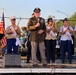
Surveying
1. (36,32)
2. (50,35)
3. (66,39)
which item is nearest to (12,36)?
(36,32)

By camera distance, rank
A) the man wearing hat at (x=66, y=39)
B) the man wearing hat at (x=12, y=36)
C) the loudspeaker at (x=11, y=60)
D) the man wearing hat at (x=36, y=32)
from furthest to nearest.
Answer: the man wearing hat at (x=66, y=39) → the man wearing hat at (x=12, y=36) → the man wearing hat at (x=36, y=32) → the loudspeaker at (x=11, y=60)

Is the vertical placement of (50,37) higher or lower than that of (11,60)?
higher

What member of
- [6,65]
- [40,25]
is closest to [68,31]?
[40,25]

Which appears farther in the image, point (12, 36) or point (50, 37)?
point (50, 37)

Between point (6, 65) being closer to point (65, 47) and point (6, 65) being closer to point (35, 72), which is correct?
point (35, 72)

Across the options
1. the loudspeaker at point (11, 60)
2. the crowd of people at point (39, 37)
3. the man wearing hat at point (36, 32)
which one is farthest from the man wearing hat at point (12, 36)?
the loudspeaker at point (11, 60)

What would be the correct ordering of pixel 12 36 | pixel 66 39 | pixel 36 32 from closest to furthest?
pixel 36 32, pixel 12 36, pixel 66 39

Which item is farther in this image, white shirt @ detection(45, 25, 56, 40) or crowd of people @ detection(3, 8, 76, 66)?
white shirt @ detection(45, 25, 56, 40)

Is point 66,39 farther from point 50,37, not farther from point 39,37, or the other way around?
point 39,37

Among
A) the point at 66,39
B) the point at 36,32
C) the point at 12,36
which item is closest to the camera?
the point at 36,32

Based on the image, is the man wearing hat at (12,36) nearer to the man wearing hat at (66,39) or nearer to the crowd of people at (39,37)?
the crowd of people at (39,37)

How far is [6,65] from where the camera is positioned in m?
8.05

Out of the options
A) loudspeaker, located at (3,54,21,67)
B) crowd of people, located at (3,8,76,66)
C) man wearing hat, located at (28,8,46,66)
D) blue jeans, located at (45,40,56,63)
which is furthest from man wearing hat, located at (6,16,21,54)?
loudspeaker, located at (3,54,21,67)

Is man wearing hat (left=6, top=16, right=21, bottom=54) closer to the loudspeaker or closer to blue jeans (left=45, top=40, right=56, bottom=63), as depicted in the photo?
blue jeans (left=45, top=40, right=56, bottom=63)
